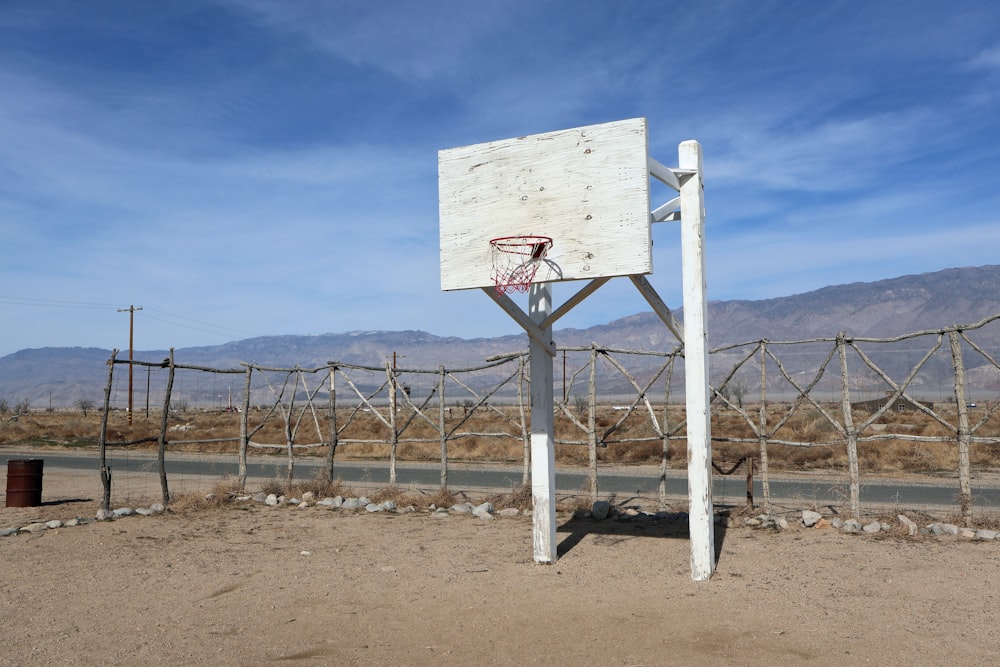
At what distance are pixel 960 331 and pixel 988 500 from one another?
470 centimetres

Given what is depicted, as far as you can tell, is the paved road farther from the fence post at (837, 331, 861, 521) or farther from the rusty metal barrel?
the rusty metal barrel

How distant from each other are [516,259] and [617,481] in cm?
1014

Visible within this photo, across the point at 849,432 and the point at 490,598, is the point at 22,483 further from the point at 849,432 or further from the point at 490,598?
the point at 849,432

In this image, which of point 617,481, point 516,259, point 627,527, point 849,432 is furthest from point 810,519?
point 617,481

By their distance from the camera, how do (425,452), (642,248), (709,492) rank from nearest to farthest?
(642,248), (709,492), (425,452)

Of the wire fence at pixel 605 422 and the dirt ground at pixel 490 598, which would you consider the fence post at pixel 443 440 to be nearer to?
the wire fence at pixel 605 422

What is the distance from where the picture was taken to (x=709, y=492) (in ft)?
24.9

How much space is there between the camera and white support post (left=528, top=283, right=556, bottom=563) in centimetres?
833

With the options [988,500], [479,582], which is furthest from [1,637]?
[988,500]

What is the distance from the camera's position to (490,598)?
23.1 feet

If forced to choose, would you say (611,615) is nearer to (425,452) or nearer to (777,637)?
(777,637)

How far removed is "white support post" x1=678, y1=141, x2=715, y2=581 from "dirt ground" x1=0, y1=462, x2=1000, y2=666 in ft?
1.34

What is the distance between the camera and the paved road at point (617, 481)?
13242 mm

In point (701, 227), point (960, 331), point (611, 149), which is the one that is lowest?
point (960, 331)
